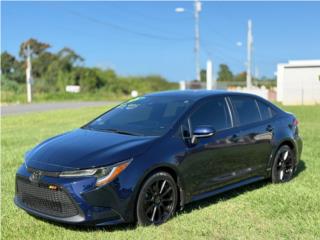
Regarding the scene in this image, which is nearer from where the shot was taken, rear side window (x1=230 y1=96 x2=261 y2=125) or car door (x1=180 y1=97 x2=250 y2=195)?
car door (x1=180 y1=97 x2=250 y2=195)

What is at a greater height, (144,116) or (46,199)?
(144,116)

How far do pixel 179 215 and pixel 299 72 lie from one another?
105 feet

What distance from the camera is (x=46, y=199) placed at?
199 inches

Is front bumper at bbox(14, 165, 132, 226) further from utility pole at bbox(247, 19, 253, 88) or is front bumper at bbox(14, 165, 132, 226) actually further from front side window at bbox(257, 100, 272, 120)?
utility pole at bbox(247, 19, 253, 88)

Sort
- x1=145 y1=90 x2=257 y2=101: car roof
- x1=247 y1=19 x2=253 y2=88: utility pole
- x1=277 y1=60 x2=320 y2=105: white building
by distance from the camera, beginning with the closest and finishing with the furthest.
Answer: x1=145 y1=90 x2=257 y2=101: car roof
x1=277 y1=60 x2=320 y2=105: white building
x1=247 y1=19 x2=253 y2=88: utility pole

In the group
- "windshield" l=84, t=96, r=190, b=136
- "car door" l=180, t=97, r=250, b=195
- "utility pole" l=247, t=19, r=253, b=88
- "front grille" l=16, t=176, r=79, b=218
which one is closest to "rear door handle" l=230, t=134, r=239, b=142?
"car door" l=180, t=97, r=250, b=195

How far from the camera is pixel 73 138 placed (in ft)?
19.1

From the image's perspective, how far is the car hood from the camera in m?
5.02

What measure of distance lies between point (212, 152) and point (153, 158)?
40.6 inches

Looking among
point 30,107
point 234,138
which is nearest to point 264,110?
point 234,138

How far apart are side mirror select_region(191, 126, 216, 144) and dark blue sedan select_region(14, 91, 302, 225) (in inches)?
0.5

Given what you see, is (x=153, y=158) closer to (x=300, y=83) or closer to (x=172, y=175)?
(x=172, y=175)

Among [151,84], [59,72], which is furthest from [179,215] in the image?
[151,84]

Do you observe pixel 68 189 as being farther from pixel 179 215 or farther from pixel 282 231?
pixel 282 231
